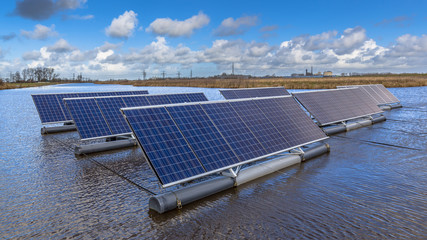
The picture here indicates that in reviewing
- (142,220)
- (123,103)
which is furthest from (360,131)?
(142,220)

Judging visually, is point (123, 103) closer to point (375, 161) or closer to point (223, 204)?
point (223, 204)

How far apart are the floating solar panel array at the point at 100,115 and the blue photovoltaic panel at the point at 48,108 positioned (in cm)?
658

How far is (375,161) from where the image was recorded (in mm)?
14195

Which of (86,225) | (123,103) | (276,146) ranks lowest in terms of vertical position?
(86,225)

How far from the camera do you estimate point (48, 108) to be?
24.3 meters

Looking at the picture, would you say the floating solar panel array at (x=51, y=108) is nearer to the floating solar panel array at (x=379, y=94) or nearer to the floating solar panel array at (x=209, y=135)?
the floating solar panel array at (x=209, y=135)

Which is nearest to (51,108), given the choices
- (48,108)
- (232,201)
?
(48,108)

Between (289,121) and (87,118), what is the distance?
39.2 feet

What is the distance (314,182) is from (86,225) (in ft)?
27.5

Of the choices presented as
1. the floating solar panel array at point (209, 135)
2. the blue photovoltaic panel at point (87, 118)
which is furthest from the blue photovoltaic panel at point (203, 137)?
the blue photovoltaic panel at point (87, 118)

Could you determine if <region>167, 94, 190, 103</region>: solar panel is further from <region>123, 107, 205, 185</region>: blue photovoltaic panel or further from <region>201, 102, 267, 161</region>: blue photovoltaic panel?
<region>123, 107, 205, 185</region>: blue photovoltaic panel

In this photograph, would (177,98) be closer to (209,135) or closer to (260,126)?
(260,126)

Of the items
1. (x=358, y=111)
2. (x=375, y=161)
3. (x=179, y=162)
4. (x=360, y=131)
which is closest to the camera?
(x=179, y=162)

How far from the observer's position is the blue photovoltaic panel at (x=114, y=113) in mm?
18084
